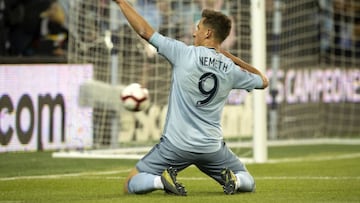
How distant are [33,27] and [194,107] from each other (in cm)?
919

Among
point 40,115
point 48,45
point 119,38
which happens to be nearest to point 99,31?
point 119,38

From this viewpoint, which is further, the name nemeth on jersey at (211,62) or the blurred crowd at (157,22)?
the blurred crowd at (157,22)

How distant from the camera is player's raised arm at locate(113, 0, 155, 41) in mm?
7715

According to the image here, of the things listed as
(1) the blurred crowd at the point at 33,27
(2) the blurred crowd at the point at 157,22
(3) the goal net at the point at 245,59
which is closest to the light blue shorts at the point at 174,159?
(3) the goal net at the point at 245,59

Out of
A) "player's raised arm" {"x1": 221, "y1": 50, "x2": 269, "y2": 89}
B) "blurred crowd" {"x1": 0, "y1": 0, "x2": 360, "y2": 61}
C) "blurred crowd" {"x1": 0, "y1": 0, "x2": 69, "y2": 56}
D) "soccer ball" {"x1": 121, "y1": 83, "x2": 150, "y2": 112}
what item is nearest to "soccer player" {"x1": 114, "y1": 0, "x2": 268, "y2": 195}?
"player's raised arm" {"x1": 221, "y1": 50, "x2": 269, "y2": 89}

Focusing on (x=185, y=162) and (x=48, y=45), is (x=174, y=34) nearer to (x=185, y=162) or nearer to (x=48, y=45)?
(x=48, y=45)

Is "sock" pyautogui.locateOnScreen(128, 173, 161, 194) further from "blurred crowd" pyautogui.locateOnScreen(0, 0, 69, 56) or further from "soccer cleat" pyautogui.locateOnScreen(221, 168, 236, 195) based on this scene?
"blurred crowd" pyautogui.locateOnScreen(0, 0, 69, 56)

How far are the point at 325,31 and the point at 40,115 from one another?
728 centimetres

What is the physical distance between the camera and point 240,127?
16.8 meters

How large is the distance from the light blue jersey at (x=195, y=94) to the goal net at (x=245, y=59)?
255 inches

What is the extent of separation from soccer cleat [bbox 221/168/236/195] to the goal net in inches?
252

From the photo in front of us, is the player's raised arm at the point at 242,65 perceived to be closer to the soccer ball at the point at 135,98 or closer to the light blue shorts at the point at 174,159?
the light blue shorts at the point at 174,159

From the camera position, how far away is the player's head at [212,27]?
812cm

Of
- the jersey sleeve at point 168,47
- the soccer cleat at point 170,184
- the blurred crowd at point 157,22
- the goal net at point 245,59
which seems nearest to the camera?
the jersey sleeve at point 168,47
